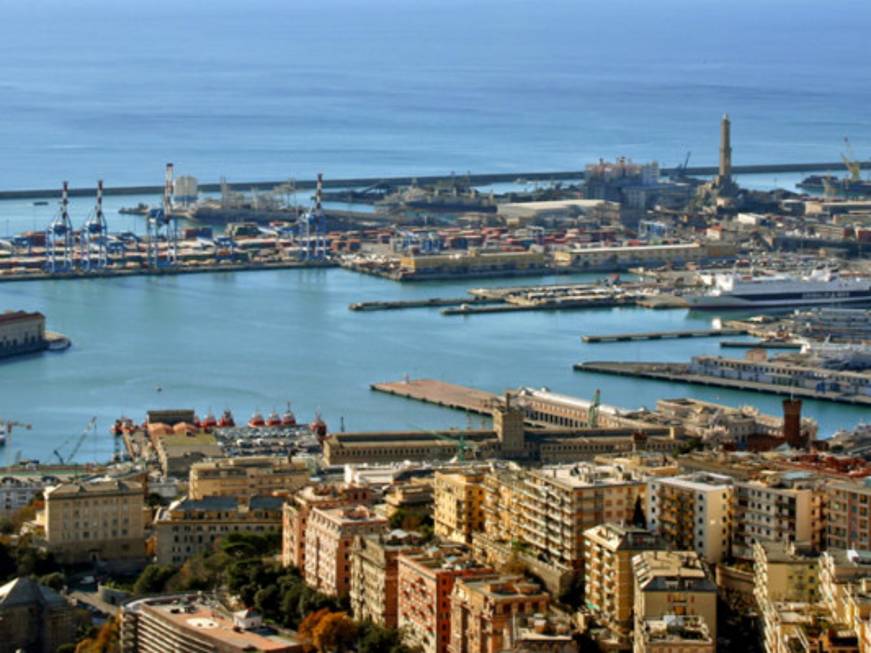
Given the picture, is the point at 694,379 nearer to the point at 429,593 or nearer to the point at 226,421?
the point at 226,421

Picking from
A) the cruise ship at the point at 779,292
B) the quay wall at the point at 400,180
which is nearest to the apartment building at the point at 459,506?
the cruise ship at the point at 779,292

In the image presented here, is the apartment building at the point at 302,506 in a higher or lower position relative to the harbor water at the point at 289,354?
higher

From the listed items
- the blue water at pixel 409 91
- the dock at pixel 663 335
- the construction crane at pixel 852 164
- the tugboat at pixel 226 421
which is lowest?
the dock at pixel 663 335

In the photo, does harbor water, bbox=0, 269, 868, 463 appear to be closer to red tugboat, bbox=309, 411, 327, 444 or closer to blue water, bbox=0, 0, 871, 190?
red tugboat, bbox=309, 411, 327, 444

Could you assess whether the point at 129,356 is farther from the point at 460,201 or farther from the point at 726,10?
the point at 726,10

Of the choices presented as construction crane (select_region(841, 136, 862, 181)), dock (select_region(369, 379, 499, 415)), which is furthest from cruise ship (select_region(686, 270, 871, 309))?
construction crane (select_region(841, 136, 862, 181))

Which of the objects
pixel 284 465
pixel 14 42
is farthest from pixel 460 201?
pixel 14 42

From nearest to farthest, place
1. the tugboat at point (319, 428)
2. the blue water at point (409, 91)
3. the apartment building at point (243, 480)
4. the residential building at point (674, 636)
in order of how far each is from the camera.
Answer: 1. the residential building at point (674, 636)
2. the apartment building at point (243, 480)
3. the tugboat at point (319, 428)
4. the blue water at point (409, 91)

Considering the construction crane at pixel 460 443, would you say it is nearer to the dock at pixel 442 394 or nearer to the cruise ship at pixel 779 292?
the dock at pixel 442 394
